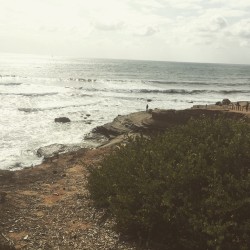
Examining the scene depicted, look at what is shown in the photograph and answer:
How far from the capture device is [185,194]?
10438 mm

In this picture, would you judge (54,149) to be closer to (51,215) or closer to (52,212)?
(52,212)

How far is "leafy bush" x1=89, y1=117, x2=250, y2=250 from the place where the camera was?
30.8 ft

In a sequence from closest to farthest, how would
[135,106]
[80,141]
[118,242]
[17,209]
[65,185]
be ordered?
1. [118,242]
2. [17,209]
3. [65,185]
4. [80,141]
5. [135,106]

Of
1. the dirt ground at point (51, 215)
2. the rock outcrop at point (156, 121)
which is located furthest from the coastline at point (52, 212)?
the rock outcrop at point (156, 121)

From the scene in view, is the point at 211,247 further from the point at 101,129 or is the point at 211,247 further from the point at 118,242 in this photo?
the point at 101,129

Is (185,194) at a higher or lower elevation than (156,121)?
higher

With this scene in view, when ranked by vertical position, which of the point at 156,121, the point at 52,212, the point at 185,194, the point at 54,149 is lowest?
the point at 54,149

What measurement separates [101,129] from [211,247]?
71.6 feet

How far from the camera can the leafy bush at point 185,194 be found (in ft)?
30.8

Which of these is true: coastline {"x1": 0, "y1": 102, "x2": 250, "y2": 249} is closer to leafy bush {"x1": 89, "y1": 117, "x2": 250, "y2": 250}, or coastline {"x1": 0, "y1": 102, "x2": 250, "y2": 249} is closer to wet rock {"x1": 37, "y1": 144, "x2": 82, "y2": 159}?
leafy bush {"x1": 89, "y1": 117, "x2": 250, "y2": 250}

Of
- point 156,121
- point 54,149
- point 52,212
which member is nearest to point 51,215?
point 52,212

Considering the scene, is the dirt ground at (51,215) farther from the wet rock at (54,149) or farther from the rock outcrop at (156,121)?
the rock outcrop at (156,121)

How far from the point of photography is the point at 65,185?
52.8 feet

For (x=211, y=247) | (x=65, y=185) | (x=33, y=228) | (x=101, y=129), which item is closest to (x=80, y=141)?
(x=101, y=129)
